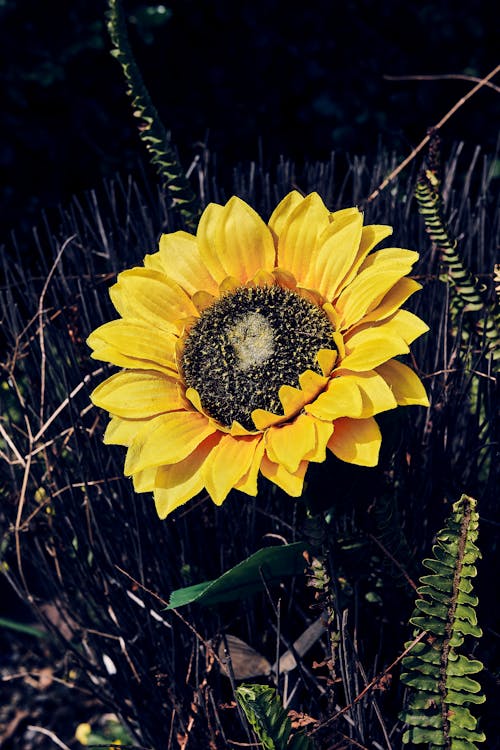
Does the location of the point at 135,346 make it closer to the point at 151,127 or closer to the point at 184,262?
the point at 184,262

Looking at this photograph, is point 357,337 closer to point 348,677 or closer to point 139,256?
point 348,677

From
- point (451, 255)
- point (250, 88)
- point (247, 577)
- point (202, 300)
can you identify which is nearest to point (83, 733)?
point (247, 577)

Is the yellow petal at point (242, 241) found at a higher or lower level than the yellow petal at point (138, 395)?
higher

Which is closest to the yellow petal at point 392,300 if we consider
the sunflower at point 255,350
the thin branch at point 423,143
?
the sunflower at point 255,350

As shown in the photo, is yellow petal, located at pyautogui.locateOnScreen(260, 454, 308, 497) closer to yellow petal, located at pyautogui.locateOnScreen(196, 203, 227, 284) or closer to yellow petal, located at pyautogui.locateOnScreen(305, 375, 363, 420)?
yellow petal, located at pyautogui.locateOnScreen(305, 375, 363, 420)

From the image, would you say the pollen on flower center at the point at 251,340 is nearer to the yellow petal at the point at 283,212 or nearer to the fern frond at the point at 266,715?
the yellow petal at the point at 283,212

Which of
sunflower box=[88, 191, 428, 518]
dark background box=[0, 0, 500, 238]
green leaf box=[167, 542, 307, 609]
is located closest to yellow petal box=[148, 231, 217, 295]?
sunflower box=[88, 191, 428, 518]
